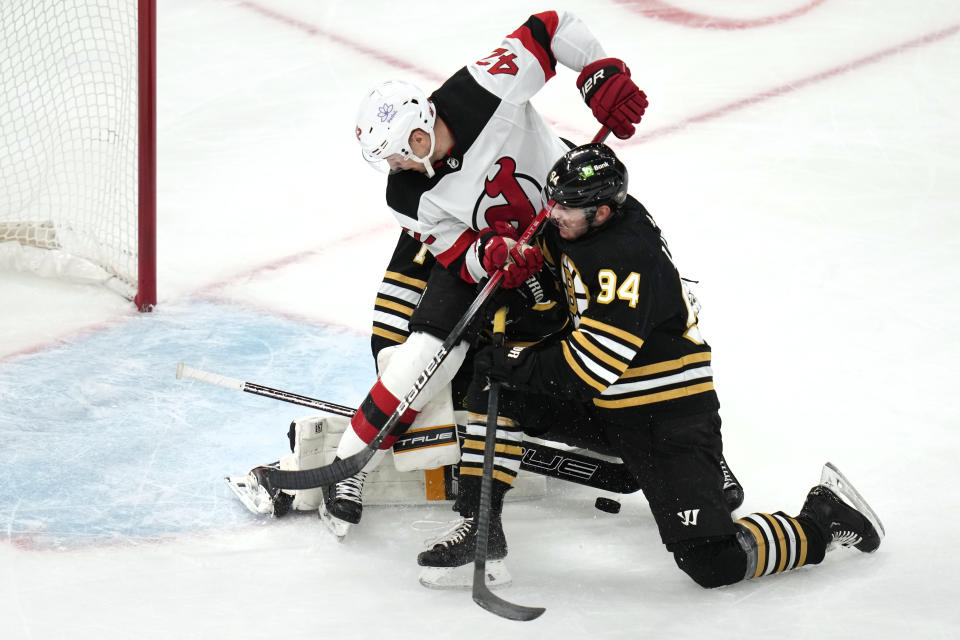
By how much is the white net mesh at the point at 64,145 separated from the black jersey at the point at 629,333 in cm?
203

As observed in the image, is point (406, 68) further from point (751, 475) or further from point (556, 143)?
point (751, 475)

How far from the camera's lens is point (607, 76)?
296cm

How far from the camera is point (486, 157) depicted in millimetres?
2955

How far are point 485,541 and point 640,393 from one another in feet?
1.48

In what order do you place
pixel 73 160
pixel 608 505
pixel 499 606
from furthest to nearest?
pixel 73 160 → pixel 608 505 → pixel 499 606

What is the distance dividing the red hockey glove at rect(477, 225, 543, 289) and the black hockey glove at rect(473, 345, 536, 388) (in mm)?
169

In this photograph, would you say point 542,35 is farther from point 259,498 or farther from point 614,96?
point 259,498

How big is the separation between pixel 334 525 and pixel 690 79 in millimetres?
3109

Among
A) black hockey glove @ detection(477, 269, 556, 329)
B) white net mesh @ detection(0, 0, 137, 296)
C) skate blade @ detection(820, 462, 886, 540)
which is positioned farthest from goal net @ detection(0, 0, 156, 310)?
skate blade @ detection(820, 462, 886, 540)

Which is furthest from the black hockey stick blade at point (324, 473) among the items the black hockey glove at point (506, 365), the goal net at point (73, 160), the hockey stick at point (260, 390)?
the goal net at point (73, 160)

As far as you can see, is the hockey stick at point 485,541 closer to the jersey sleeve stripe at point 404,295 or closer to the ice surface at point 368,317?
the ice surface at point 368,317

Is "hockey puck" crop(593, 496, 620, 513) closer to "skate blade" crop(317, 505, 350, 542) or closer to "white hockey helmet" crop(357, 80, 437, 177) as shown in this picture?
"skate blade" crop(317, 505, 350, 542)

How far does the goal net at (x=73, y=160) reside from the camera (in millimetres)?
4008

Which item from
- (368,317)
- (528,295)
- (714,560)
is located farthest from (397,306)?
(714,560)
